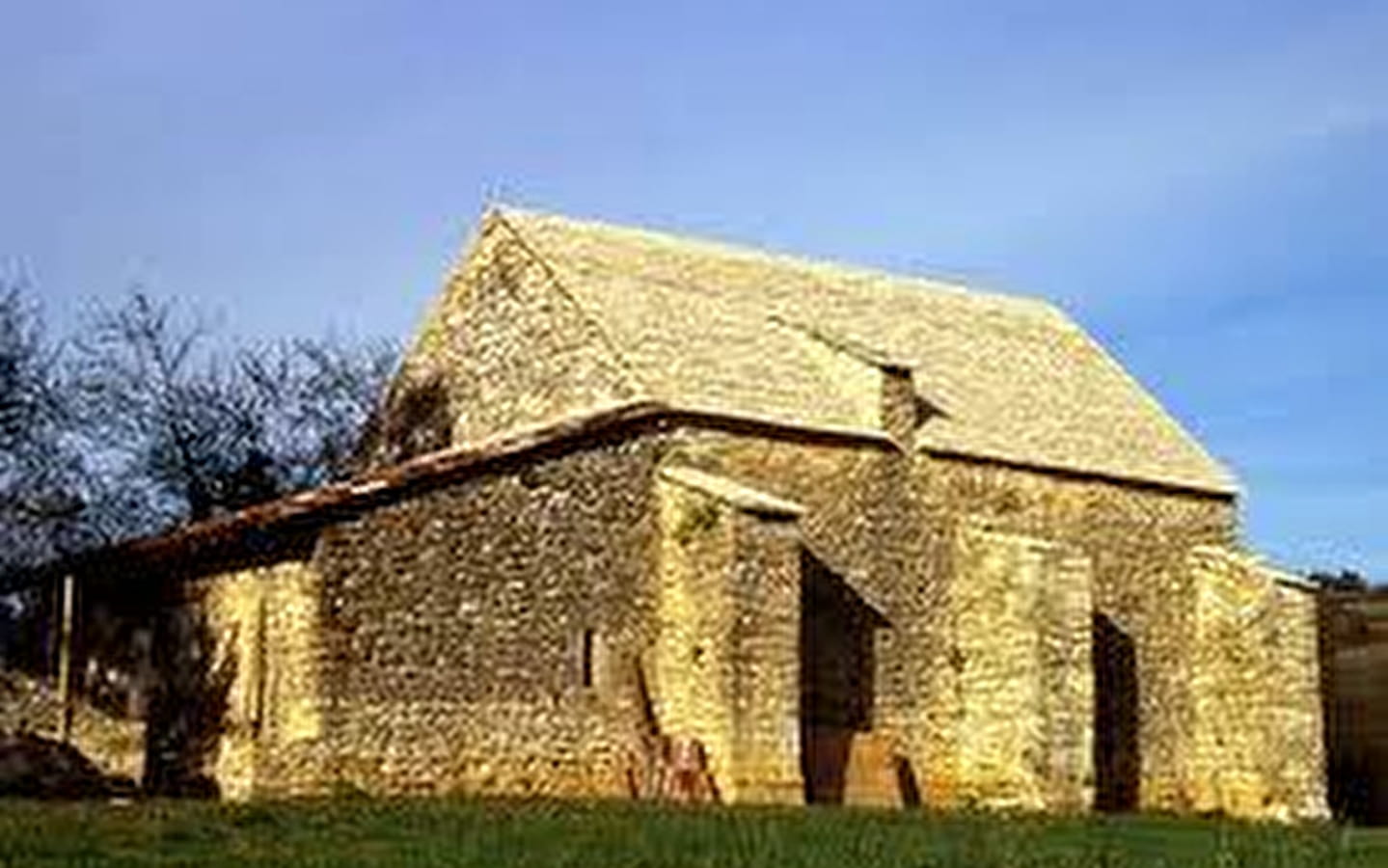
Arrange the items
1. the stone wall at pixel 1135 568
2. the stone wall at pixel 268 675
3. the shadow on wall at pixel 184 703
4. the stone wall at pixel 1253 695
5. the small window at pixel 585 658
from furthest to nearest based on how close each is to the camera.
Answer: the stone wall at pixel 1253 695 → the stone wall at pixel 1135 568 → the shadow on wall at pixel 184 703 → the small window at pixel 585 658 → the stone wall at pixel 268 675

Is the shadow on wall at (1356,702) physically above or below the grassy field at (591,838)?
above

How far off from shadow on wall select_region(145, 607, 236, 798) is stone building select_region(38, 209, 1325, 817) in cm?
10

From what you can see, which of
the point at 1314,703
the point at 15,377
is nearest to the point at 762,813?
the point at 1314,703

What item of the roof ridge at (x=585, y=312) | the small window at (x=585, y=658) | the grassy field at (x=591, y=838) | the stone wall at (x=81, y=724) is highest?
the roof ridge at (x=585, y=312)

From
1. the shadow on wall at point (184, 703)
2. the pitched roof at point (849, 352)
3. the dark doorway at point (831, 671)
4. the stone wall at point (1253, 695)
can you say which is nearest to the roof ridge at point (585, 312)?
the pitched roof at point (849, 352)

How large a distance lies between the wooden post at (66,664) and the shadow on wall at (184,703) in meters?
1.01

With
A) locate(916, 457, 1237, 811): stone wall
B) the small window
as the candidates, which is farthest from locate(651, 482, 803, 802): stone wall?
locate(916, 457, 1237, 811): stone wall

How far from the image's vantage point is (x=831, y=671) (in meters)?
31.5

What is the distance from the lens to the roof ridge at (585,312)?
31.0m

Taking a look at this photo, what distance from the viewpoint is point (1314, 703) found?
113ft

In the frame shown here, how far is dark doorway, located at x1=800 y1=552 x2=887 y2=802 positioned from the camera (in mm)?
30766

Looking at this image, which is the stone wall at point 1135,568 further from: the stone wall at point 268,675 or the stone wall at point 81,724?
the stone wall at point 81,724

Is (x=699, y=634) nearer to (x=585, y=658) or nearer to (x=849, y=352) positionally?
(x=585, y=658)

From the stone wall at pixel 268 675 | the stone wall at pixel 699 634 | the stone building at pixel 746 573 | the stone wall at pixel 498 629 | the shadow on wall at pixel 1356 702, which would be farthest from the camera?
the shadow on wall at pixel 1356 702
